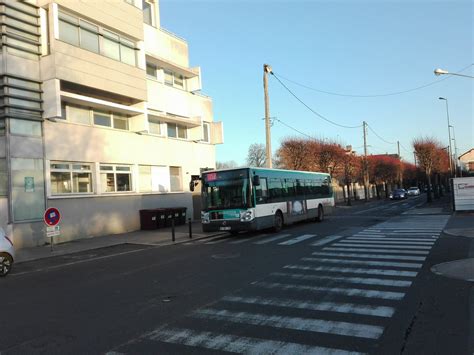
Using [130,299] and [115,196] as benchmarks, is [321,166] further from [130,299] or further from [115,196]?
[130,299]

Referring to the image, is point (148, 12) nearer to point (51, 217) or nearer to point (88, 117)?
point (88, 117)

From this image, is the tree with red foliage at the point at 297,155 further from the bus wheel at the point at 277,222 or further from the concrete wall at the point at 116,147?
the bus wheel at the point at 277,222

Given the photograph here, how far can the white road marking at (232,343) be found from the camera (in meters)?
5.00

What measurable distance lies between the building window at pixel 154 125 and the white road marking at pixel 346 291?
63.3 ft

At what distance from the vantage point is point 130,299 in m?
7.88

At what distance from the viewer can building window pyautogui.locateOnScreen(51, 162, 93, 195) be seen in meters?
19.7

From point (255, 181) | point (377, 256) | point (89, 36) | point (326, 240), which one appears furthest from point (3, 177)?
point (377, 256)

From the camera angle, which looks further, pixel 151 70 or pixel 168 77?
pixel 168 77

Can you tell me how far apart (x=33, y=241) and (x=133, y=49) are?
39.1ft

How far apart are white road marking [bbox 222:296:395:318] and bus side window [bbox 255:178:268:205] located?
10971 millimetres

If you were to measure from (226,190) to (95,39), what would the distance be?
10555 mm

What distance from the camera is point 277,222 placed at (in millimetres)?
20125

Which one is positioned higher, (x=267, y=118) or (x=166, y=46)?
(x=166, y=46)

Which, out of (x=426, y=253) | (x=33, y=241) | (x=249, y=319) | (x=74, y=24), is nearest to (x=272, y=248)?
(x=426, y=253)
